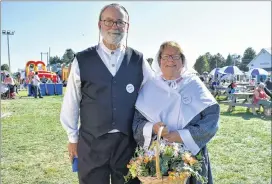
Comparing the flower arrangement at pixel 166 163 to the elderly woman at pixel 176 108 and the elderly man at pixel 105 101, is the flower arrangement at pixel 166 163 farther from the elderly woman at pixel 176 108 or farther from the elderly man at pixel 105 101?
the elderly man at pixel 105 101

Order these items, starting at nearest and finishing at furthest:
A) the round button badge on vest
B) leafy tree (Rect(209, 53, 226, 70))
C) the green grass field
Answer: the round button badge on vest, the green grass field, leafy tree (Rect(209, 53, 226, 70))

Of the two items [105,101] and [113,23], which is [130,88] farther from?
[113,23]

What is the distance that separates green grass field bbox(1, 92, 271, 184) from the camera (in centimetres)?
448

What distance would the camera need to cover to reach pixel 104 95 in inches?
89.3

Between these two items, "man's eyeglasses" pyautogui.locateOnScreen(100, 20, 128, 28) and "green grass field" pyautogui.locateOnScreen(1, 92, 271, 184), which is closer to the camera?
"man's eyeglasses" pyautogui.locateOnScreen(100, 20, 128, 28)

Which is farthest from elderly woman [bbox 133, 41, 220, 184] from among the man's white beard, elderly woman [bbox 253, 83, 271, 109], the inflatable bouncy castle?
the inflatable bouncy castle

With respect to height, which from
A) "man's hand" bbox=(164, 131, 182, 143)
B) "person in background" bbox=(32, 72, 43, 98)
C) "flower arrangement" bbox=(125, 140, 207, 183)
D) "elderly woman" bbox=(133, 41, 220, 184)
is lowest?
"person in background" bbox=(32, 72, 43, 98)

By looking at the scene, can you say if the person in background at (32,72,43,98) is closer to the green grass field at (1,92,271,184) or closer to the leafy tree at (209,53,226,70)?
the green grass field at (1,92,271,184)

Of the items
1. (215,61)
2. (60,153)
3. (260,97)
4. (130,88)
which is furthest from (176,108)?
(215,61)

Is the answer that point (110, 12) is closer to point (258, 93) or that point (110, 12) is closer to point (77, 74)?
point (77, 74)

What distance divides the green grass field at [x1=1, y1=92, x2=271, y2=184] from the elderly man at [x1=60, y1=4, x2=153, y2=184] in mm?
2133

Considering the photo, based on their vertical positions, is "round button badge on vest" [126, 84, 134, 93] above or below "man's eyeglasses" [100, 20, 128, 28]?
below

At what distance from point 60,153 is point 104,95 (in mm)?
3765

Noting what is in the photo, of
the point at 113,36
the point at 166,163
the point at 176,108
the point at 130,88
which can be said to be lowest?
the point at 166,163
